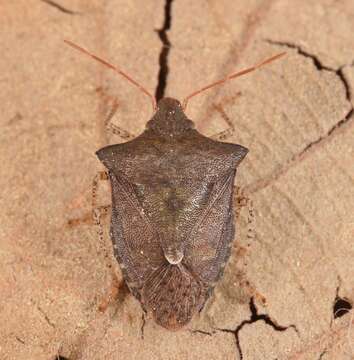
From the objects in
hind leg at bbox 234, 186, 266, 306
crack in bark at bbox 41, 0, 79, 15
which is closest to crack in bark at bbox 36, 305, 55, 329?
hind leg at bbox 234, 186, 266, 306

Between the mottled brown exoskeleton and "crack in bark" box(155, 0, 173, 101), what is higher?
"crack in bark" box(155, 0, 173, 101)

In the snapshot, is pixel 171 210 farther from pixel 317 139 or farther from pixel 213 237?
pixel 317 139

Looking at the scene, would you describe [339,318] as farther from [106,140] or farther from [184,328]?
[106,140]

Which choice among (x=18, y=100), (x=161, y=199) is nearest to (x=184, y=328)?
(x=161, y=199)

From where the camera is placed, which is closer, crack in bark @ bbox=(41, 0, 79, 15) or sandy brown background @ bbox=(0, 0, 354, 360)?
sandy brown background @ bbox=(0, 0, 354, 360)

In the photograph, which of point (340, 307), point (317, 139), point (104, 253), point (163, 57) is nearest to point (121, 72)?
point (163, 57)

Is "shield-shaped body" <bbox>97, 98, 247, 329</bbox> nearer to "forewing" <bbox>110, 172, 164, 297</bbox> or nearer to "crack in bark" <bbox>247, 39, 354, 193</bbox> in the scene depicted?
"forewing" <bbox>110, 172, 164, 297</bbox>
